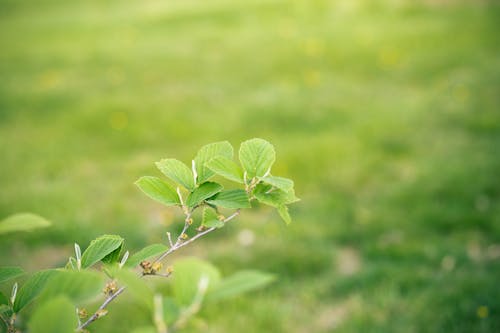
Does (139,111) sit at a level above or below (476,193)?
above

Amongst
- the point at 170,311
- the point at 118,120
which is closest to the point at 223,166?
the point at 170,311

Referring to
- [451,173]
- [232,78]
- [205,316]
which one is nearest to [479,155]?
[451,173]

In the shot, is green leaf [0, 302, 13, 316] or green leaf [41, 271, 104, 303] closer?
green leaf [41, 271, 104, 303]

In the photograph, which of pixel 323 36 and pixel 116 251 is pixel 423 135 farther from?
pixel 116 251

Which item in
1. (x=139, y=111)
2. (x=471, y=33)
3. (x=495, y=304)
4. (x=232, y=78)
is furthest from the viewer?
(x=471, y=33)

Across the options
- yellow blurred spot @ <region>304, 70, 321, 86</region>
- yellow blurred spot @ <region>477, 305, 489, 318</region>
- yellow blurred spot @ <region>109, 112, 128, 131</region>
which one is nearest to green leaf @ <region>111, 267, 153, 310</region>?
yellow blurred spot @ <region>477, 305, 489, 318</region>

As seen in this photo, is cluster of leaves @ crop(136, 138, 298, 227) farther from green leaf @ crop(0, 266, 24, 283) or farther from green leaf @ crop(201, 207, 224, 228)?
green leaf @ crop(0, 266, 24, 283)

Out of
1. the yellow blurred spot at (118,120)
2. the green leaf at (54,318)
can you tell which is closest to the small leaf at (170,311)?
the green leaf at (54,318)
